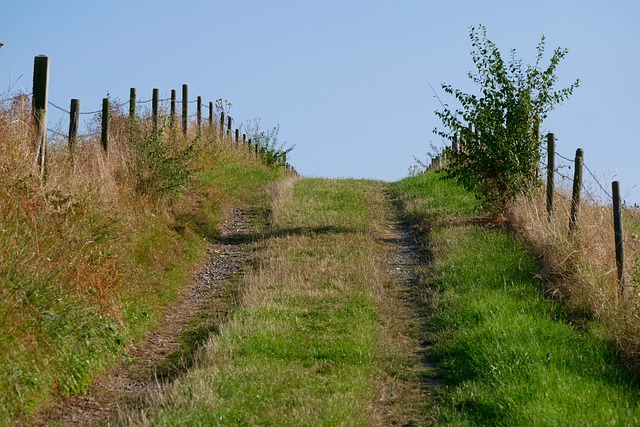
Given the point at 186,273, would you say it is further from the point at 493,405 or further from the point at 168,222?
the point at 493,405

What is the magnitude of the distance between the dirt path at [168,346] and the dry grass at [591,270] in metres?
4.50

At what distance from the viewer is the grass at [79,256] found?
770 centimetres

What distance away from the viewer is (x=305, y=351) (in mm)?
8828

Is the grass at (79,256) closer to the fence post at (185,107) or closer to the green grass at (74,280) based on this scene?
the green grass at (74,280)

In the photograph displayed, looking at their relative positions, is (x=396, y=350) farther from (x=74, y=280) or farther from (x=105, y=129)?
(x=105, y=129)

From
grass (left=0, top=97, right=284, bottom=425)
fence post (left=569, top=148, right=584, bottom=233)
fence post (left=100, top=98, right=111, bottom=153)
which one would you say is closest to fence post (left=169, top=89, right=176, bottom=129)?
grass (left=0, top=97, right=284, bottom=425)

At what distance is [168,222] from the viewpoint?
583 inches

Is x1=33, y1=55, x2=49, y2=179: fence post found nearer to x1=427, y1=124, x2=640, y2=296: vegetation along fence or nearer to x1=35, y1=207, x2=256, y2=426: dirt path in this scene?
x1=35, y1=207, x2=256, y2=426: dirt path

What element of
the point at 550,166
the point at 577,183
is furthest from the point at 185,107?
the point at 577,183

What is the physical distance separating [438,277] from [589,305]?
2.65m

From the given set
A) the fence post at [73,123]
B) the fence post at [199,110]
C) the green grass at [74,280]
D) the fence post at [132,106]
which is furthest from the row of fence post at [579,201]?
the fence post at [199,110]

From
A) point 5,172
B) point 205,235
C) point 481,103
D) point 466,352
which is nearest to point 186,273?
point 205,235

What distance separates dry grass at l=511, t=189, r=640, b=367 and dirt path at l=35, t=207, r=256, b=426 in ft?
14.7

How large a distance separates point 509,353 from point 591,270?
2.44 metres
